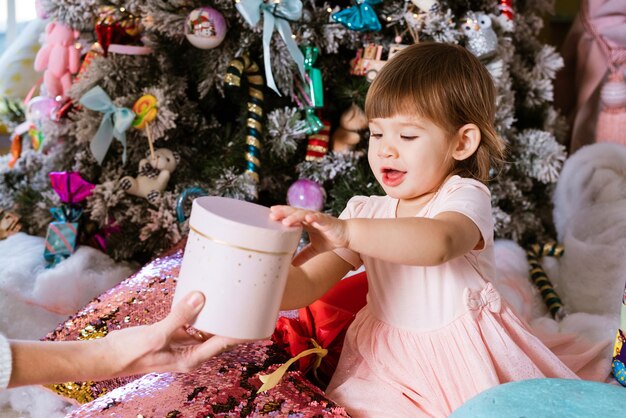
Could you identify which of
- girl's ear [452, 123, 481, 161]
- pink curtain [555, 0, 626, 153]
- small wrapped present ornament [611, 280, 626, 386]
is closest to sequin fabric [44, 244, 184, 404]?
girl's ear [452, 123, 481, 161]

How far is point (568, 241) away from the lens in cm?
218

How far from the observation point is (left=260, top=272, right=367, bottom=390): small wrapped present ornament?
1226 millimetres

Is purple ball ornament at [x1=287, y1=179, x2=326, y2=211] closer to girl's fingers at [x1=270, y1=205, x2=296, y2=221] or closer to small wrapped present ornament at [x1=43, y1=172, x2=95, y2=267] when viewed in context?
small wrapped present ornament at [x1=43, y1=172, x2=95, y2=267]

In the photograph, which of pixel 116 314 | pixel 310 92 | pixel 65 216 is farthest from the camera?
pixel 65 216

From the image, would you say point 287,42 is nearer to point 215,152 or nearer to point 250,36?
point 250,36

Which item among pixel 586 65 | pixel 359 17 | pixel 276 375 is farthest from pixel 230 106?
pixel 276 375

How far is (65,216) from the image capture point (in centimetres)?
205

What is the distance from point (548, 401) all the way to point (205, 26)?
1.31m

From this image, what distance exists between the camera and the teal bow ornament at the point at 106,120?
1.94 m

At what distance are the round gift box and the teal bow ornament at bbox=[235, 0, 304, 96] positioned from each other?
0.98m

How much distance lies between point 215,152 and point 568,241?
106cm

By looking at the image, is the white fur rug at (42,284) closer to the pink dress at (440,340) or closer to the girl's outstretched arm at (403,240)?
the pink dress at (440,340)

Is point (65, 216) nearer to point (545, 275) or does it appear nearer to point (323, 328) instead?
point (323, 328)

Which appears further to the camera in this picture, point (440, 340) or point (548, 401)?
point (440, 340)
